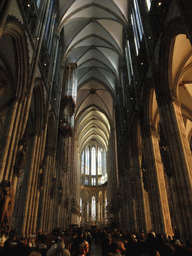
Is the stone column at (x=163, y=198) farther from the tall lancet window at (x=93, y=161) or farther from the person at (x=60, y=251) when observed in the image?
the tall lancet window at (x=93, y=161)

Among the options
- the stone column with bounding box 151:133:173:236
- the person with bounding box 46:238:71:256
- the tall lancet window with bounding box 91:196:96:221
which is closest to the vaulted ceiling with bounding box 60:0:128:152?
the stone column with bounding box 151:133:173:236

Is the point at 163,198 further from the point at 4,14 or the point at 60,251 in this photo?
the point at 4,14

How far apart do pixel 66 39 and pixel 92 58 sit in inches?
212

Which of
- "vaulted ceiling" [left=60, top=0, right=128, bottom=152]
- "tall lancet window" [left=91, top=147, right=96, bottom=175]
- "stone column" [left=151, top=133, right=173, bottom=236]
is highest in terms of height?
"vaulted ceiling" [left=60, top=0, right=128, bottom=152]

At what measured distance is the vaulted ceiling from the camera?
17.7 metres

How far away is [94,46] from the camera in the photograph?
22922mm

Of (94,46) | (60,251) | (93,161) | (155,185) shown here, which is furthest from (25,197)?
(93,161)

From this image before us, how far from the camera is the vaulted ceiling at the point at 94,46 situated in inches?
697

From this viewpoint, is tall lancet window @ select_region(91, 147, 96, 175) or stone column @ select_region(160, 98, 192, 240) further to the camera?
tall lancet window @ select_region(91, 147, 96, 175)

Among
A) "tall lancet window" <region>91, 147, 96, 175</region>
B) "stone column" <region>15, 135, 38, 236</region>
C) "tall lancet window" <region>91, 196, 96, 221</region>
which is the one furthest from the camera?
"tall lancet window" <region>91, 147, 96, 175</region>

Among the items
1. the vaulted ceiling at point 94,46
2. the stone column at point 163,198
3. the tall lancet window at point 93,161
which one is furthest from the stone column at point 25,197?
the tall lancet window at point 93,161

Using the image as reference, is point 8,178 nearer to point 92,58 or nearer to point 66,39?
point 66,39

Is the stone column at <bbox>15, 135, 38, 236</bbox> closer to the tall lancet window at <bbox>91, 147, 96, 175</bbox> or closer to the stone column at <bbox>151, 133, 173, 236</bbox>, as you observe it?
the stone column at <bbox>151, 133, 173, 236</bbox>

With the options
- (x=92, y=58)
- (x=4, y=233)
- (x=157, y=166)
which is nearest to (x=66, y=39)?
(x=92, y=58)
